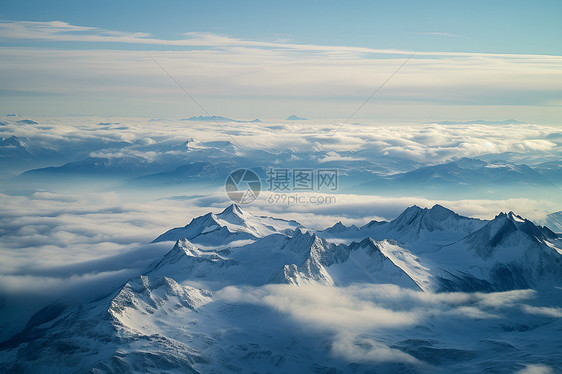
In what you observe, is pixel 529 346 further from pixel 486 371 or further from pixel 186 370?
pixel 186 370

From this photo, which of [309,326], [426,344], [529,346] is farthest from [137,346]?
[529,346]

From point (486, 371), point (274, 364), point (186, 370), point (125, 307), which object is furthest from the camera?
point (125, 307)

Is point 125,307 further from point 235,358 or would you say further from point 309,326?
point 309,326

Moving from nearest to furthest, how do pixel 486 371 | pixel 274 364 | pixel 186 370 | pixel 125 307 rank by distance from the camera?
pixel 486 371 → pixel 186 370 → pixel 274 364 → pixel 125 307

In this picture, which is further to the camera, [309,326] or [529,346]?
[309,326]

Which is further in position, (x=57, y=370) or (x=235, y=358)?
(x=235, y=358)

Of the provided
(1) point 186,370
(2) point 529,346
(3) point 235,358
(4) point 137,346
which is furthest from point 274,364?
(2) point 529,346

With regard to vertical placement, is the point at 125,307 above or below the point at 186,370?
above

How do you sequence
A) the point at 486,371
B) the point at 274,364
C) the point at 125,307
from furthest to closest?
the point at 125,307 < the point at 274,364 < the point at 486,371
